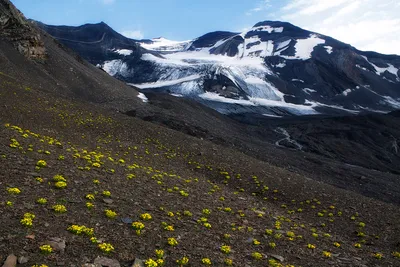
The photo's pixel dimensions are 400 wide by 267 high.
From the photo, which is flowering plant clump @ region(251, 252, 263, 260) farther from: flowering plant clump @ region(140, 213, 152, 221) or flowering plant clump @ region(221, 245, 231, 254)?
flowering plant clump @ region(140, 213, 152, 221)

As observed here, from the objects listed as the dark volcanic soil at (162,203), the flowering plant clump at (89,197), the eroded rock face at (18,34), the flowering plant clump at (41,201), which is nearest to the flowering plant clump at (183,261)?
the dark volcanic soil at (162,203)

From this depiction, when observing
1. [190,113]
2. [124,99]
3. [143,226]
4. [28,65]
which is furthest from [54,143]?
[190,113]

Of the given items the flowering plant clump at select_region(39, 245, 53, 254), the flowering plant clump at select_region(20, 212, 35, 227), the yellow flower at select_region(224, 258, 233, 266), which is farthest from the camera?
the yellow flower at select_region(224, 258, 233, 266)

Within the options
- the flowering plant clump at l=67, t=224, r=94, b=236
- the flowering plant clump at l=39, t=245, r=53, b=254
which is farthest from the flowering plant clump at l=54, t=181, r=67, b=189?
the flowering plant clump at l=39, t=245, r=53, b=254

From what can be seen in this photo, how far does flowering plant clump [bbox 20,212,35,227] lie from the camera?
10.7 m

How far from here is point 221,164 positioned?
31.1 m

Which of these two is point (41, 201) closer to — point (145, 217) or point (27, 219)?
point (27, 219)

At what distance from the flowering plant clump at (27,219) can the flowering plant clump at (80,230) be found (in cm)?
123

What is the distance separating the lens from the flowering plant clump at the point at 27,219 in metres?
10.7

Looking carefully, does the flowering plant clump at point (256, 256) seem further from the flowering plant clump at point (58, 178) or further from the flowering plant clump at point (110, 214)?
the flowering plant clump at point (58, 178)

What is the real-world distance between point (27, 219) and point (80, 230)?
5.68ft

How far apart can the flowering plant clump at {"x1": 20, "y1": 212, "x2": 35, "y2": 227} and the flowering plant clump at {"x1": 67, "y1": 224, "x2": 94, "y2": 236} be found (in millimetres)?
1231

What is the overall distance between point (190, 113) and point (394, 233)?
5965 centimetres

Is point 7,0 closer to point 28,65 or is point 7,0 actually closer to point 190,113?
point 28,65
